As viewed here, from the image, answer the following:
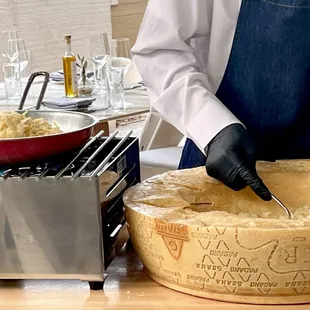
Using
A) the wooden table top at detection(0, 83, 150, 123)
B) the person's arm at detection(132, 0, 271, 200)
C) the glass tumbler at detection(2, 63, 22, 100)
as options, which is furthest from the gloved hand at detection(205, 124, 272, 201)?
the glass tumbler at detection(2, 63, 22, 100)

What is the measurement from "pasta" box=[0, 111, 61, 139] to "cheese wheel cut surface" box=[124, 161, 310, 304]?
0.16 meters

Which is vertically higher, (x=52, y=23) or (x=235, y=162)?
(x=235, y=162)

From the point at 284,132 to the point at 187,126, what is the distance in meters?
0.23

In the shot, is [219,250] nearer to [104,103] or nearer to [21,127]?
[21,127]

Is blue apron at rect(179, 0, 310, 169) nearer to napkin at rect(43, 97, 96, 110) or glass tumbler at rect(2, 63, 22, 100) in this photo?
napkin at rect(43, 97, 96, 110)

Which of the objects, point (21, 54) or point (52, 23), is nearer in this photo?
point (21, 54)

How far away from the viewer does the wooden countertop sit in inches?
37.7

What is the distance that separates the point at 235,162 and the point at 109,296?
0.89 feet

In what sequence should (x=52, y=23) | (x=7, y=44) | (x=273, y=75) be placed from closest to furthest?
(x=273, y=75) → (x=7, y=44) → (x=52, y=23)

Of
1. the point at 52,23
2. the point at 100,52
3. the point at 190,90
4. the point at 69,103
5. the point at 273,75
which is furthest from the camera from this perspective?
the point at 52,23

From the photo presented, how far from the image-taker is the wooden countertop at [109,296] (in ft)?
3.14

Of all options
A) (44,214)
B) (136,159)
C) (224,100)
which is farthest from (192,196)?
(224,100)

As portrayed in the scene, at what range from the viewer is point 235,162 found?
108 centimetres

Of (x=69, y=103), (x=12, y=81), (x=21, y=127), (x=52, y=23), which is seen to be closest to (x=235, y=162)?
(x=21, y=127)
